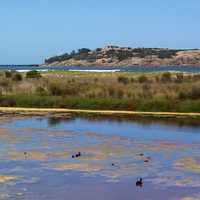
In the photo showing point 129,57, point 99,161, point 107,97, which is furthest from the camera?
point 129,57

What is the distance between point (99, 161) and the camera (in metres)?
14.0

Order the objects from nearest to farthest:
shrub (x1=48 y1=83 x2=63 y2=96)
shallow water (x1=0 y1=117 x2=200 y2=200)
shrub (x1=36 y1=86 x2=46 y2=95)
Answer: shallow water (x1=0 y1=117 x2=200 y2=200)
shrub (x1=36 y1=86 x2=46 y2=95)
shrub (x1=48 y1=83 x2=63 y2=96)

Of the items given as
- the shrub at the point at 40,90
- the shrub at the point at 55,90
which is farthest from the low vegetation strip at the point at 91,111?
the shrub at the point at 55,90

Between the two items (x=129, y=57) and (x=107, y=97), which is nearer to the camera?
(x=107, y=97)

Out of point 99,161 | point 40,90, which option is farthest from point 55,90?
point 99,161

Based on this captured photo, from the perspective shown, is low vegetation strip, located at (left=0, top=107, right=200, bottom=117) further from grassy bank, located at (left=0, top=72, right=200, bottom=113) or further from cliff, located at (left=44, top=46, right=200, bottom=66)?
cliff, located at (left=44, top=46, right=200, bottom=66)

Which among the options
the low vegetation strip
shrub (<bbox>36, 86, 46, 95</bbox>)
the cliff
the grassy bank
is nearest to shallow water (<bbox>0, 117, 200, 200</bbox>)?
the low vegetation strip

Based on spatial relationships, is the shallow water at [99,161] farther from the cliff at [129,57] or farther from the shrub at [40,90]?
the cliff at [129,57]

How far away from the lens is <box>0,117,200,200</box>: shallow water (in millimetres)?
10867

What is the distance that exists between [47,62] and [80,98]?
141m

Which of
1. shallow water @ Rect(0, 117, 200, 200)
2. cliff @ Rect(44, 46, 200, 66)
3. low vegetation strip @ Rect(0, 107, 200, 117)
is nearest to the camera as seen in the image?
shallow water @ Rect(0, 117, 200, 200)

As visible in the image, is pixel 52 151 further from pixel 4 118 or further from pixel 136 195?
pixel 4 118

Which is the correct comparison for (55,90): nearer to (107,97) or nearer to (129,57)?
(107,97)

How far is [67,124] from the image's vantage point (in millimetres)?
22391
